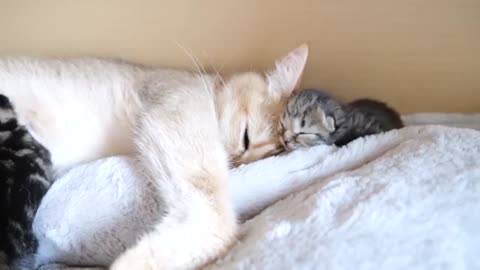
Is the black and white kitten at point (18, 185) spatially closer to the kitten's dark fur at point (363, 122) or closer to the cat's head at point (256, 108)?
the cat's head at point (256, 108)

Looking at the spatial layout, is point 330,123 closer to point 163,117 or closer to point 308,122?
point 308,122

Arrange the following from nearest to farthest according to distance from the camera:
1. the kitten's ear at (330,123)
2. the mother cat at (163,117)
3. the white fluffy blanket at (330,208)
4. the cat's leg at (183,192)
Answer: the white fluffy blanket at (330,208) → the cat's leg at (183,192) → the mother cat at (163,117) → the kitten's ear at (330,123)

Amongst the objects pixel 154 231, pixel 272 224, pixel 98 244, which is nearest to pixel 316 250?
pixel 272 224

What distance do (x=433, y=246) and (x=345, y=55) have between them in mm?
831

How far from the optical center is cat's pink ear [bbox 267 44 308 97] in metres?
1.31

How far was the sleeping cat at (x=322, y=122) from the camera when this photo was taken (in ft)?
4.09

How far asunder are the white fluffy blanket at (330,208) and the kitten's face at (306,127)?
1.6 inches

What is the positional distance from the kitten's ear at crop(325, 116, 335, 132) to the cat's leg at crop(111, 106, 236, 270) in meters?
0.29

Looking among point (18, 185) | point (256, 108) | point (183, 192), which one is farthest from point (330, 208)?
point (18, 185)

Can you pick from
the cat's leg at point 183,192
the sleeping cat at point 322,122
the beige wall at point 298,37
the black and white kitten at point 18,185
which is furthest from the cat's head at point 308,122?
the black and white kitten at point 18,185

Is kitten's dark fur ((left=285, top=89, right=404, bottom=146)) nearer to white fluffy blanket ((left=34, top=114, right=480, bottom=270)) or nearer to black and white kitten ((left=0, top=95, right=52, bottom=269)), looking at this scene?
white fluffy blanket ((left=34, top=114, right=480, bottom=270))

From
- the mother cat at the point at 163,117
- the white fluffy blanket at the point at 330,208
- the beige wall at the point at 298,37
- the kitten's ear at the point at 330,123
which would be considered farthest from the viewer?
the beige wall at the point at 298,37

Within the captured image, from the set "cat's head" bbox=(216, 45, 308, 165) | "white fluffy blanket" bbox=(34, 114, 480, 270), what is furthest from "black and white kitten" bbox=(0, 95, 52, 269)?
"cat's head" bbox=(216, 45, 308, 165)

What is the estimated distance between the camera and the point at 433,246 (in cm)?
84
